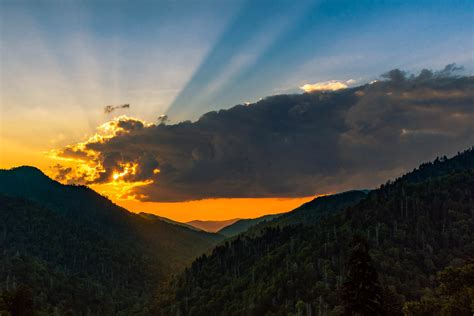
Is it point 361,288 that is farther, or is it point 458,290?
point 458,290

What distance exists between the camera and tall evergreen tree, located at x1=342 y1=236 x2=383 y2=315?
61.1 metres

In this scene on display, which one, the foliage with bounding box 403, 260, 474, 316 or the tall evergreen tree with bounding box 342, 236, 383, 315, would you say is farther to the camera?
the foliage with bounding box 403, 260, 474, 316

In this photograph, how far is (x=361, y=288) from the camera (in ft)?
203

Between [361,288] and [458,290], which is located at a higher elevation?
[361,288]

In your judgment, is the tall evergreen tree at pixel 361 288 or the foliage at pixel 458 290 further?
the foliage at pixel 458 290

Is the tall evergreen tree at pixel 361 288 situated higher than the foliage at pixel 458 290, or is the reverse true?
the tall evergreen tree at pixel 361 288

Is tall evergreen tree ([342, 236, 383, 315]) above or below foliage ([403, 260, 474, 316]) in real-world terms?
above

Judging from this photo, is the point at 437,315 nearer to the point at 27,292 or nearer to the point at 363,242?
the point at 363,242

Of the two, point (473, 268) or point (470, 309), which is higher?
point (473, 268)

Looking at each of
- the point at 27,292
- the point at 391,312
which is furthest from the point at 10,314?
the point at 391,312

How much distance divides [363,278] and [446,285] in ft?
167

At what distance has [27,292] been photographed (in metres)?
150

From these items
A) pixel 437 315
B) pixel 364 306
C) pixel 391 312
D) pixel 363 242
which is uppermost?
pixel 363 242

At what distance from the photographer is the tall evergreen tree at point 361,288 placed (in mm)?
61094
